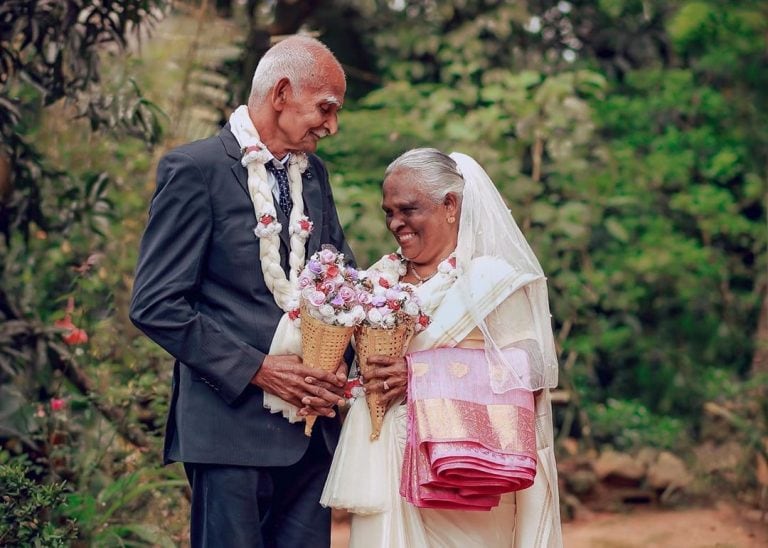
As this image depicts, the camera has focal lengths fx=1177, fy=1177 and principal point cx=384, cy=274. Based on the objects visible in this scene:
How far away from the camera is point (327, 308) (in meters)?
3.38

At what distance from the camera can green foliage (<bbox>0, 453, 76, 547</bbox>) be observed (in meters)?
4.17

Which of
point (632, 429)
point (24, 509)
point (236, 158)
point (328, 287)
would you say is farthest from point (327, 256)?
point (632, 429)

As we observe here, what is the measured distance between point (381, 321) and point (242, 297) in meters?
0.43

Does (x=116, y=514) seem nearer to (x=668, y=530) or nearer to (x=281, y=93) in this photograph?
(x=281, y=93)

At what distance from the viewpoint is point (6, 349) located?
5.36m

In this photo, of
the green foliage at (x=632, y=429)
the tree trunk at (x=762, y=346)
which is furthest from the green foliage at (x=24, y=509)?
the tree trunk at (x=762, y=346)

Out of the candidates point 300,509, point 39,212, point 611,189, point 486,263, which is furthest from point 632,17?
point 300,509

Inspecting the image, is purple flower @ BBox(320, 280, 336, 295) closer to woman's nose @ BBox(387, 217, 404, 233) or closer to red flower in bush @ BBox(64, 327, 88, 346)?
woman's nose @ BBox(387, 217, 404, 233)

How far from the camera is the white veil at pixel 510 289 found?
12.6 feet

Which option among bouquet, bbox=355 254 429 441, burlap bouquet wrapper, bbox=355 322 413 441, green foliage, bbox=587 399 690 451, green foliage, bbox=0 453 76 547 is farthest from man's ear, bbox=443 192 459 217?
green foliage, bbox=587 399 690 451

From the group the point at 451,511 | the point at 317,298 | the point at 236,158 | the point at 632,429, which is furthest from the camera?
the point at 632,429

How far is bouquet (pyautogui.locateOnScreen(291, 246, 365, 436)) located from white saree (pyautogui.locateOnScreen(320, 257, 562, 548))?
1.18 feet

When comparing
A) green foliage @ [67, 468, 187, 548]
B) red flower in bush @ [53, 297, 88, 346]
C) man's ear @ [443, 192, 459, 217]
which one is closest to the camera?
man's ear @ [443, 192, 459, 217]

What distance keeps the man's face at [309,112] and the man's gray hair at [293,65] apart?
2cm
